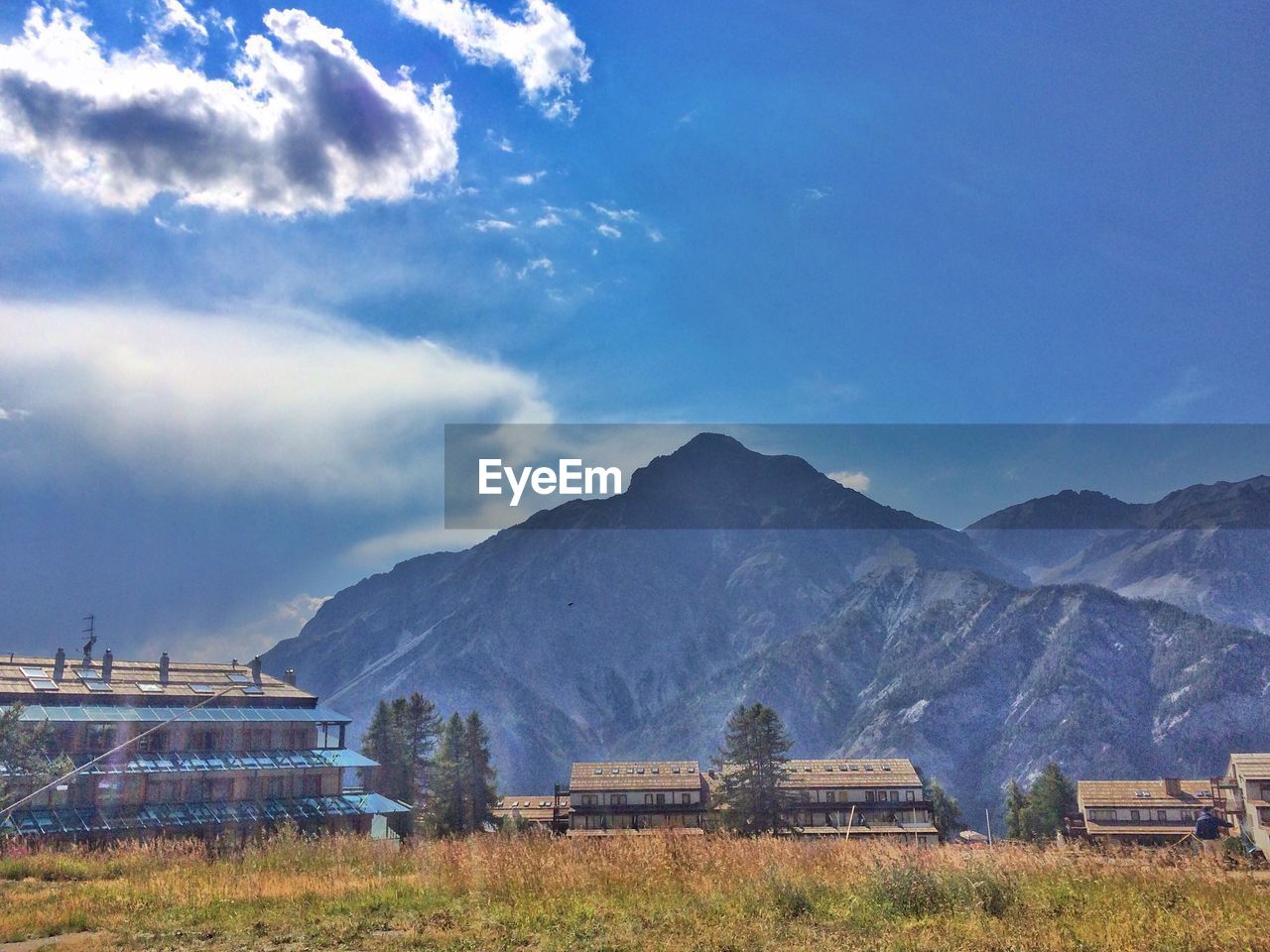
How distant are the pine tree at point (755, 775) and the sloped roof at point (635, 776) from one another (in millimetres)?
19855

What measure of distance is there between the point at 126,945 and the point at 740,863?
9.22m

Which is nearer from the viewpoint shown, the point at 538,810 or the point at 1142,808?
the point at 1142,808

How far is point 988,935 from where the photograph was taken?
11.1m

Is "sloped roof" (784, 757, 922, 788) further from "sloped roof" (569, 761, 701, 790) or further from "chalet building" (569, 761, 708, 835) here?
"sloped roof" (569, 761, 701, 790)

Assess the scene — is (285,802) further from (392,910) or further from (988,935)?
(988,935)

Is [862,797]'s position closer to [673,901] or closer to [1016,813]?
[1016,813]

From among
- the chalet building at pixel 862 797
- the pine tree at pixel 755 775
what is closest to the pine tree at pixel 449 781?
the pine tree at pixel 755 775

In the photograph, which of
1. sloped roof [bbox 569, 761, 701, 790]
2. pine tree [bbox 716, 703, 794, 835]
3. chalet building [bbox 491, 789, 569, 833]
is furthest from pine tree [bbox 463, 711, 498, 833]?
pine tree [bbox 716, 703, 794, 835]

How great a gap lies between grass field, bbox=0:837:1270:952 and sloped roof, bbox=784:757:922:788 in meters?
78.7

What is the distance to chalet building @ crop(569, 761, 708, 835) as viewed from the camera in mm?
89938

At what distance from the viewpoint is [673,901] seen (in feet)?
44.4

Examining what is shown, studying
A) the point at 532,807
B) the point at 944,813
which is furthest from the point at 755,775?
the point at 944,813

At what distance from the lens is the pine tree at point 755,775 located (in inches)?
2736

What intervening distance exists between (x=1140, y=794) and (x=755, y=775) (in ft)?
157
